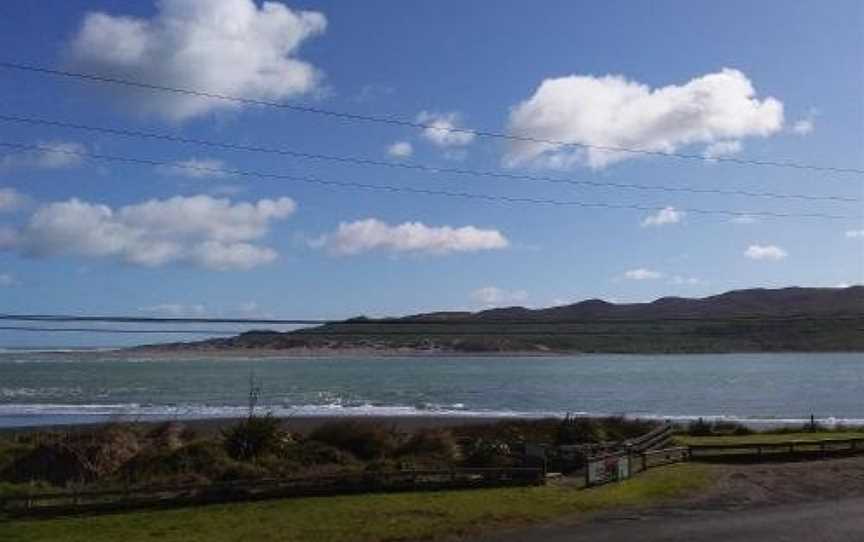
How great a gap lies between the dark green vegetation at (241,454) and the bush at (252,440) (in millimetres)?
32

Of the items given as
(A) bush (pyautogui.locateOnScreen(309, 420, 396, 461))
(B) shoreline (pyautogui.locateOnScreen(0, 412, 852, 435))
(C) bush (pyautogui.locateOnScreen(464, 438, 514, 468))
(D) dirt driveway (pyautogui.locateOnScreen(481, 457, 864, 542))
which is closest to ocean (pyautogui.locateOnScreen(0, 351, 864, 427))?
(B) shoreline (pyautogui.locateOnScreen(0, 412, 852, 435))

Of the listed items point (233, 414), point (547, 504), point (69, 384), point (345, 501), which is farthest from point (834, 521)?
point (69, 384)

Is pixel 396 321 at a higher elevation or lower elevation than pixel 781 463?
higher

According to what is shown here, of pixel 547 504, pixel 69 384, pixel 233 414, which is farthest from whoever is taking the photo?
pixel 69 384

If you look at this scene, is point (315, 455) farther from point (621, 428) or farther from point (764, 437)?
point (764, 437)

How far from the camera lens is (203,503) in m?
27.3

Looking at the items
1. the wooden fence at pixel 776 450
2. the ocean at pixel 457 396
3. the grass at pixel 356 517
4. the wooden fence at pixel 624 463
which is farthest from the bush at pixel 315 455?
the ocean at pixel 457 396

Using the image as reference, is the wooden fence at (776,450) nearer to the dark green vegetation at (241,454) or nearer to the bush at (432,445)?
the dark green vegetation at (241,454)

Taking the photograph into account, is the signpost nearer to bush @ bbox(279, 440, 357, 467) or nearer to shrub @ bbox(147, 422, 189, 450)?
bush @ bbox(279, 440, 357, 467)

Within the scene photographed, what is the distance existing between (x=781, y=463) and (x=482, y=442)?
975 cm

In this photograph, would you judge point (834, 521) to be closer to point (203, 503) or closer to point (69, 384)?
point (203, 503)

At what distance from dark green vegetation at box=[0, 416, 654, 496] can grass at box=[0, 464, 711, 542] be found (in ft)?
10.8

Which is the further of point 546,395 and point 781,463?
point 546,395

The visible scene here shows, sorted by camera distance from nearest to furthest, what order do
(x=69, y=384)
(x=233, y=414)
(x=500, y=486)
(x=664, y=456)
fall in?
(x=500, y=486), (x=664, y=456), (x=233, y=414), (x=69, y=384)
